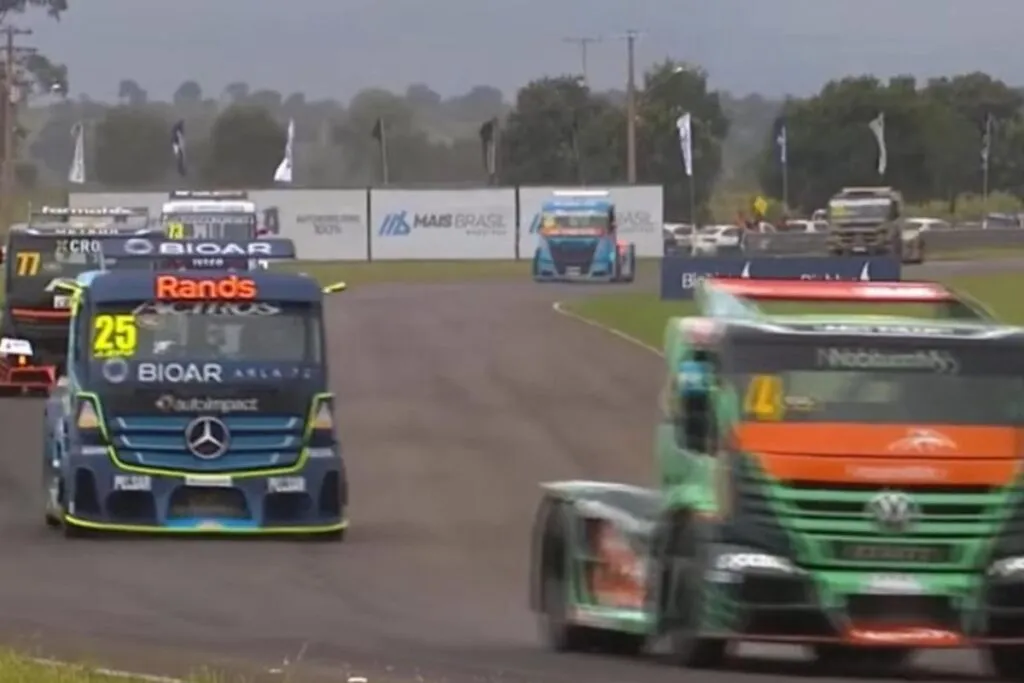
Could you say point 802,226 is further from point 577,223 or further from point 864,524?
point 864,524

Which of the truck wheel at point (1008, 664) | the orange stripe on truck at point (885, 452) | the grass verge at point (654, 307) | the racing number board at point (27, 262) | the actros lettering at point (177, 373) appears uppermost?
the orange stripe on truck at point (885, 452)

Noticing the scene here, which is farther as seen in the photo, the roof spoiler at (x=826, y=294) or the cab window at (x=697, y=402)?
the roof spoiler at (x=826, y=294)

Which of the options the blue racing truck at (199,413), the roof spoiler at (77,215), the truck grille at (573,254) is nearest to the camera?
the blue racing truck at (199,413)

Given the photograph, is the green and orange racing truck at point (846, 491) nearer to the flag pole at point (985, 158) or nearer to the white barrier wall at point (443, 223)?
the white barrier wall at point (443, 223)

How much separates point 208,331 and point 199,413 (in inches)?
31.4

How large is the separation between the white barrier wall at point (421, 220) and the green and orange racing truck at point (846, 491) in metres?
84.2

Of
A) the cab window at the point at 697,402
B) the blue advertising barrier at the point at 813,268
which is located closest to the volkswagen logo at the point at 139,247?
the blue advertising barrier at the point at 813,268

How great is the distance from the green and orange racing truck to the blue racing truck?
869cm

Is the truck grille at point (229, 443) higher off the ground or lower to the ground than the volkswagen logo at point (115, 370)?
lower

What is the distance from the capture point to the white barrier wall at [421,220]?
9894 cm

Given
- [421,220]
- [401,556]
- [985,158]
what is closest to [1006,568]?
[401,556]

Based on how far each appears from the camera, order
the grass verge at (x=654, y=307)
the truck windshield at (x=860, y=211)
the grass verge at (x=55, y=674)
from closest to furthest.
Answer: the grass verge at (x=55, y=674) < the grass verge at (x=654, y=307) < the truck windshield at (x=860, y=211)

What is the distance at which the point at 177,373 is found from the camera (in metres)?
22.8

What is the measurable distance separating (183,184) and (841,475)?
101 meters
